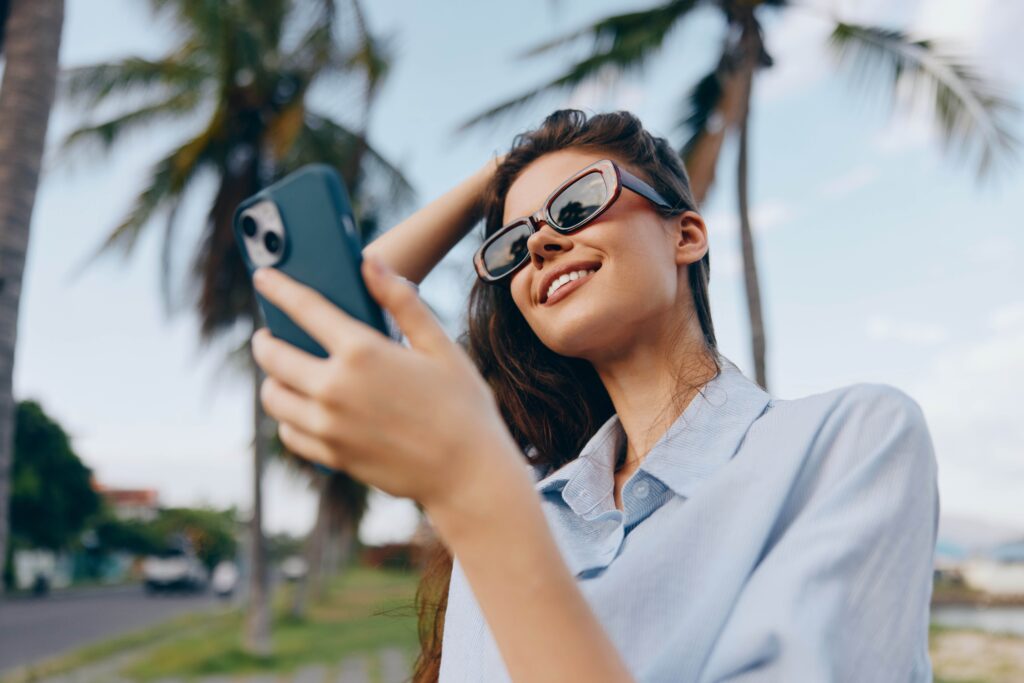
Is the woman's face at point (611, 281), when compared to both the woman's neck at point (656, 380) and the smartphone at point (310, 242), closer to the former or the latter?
the woman's neck at point (656, 380)

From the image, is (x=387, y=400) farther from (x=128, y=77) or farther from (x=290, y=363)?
(x=128, y=77)

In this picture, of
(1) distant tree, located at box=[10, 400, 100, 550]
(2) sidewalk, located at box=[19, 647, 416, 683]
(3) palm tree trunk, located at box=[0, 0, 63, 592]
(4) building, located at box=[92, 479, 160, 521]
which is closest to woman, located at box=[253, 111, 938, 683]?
(3) palm tree trunk, located at box=[0, 0, 63, 592]

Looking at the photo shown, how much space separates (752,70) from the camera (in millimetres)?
7297

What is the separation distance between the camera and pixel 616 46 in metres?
7.89

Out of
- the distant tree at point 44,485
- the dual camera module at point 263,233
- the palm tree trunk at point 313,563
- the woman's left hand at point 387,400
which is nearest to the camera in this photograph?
the woman's left hand at point 387,400

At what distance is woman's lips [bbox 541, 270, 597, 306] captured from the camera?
1279 mm

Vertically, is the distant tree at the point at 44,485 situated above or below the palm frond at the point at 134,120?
below

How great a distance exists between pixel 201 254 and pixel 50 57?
740 cm

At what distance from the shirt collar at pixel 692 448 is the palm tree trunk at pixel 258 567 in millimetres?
10163

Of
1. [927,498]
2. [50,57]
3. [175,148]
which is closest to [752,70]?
[50,57]

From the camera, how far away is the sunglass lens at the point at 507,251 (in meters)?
1.42

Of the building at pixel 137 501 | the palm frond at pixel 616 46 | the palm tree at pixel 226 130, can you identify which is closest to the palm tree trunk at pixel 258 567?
the palm tree at pixel 226 130

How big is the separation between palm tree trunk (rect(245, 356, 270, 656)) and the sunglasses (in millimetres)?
10057

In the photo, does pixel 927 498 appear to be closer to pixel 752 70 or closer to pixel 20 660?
pixel 752 70
